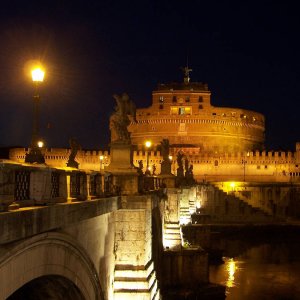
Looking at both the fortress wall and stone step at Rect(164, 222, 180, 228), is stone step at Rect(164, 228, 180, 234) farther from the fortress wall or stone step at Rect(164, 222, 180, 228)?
the fortress wall

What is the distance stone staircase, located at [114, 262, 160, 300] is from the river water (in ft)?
47.4

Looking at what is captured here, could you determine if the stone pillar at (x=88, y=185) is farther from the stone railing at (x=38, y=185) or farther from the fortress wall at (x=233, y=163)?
the fortress wall at (x=233, y=163)

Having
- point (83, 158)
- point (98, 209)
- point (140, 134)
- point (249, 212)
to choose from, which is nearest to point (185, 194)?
point (249, 212)

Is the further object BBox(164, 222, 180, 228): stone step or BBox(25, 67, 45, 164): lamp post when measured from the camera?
BBox(164, 222, 180, 228): stone step

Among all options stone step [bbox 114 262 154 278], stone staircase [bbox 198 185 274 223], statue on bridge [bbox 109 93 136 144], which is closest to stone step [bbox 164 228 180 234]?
statue on bridge [bbox 109 93 136 144]

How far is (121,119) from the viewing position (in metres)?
14.5

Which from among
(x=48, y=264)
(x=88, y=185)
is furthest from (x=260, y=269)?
(x=48, y=264)

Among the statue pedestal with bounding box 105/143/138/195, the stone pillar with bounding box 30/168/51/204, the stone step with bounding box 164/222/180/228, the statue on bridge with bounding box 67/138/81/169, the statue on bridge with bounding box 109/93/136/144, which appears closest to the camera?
the stone pillar with bounding box 30/168/51/204

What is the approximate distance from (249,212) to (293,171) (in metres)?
20.6

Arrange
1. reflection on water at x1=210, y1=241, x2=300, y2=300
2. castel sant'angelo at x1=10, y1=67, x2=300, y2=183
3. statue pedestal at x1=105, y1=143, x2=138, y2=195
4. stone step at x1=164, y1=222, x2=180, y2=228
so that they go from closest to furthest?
1. statue pedestal at x1=105, y1=143, x2=138, y2=195
2. stone step at x1=164, y1=222, x2=180, y2=228
3. reflection on water at x1=210, y1=241, x2=300, y2=300
4. castel sant'angelo at x1=10, y1=67, x2=300, y2=183

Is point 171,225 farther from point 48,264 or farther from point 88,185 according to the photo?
point 48,264

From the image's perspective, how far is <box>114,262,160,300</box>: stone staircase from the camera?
1169cm

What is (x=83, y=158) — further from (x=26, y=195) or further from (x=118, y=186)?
(x=26, y=195)

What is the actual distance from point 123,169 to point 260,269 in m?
22.2
